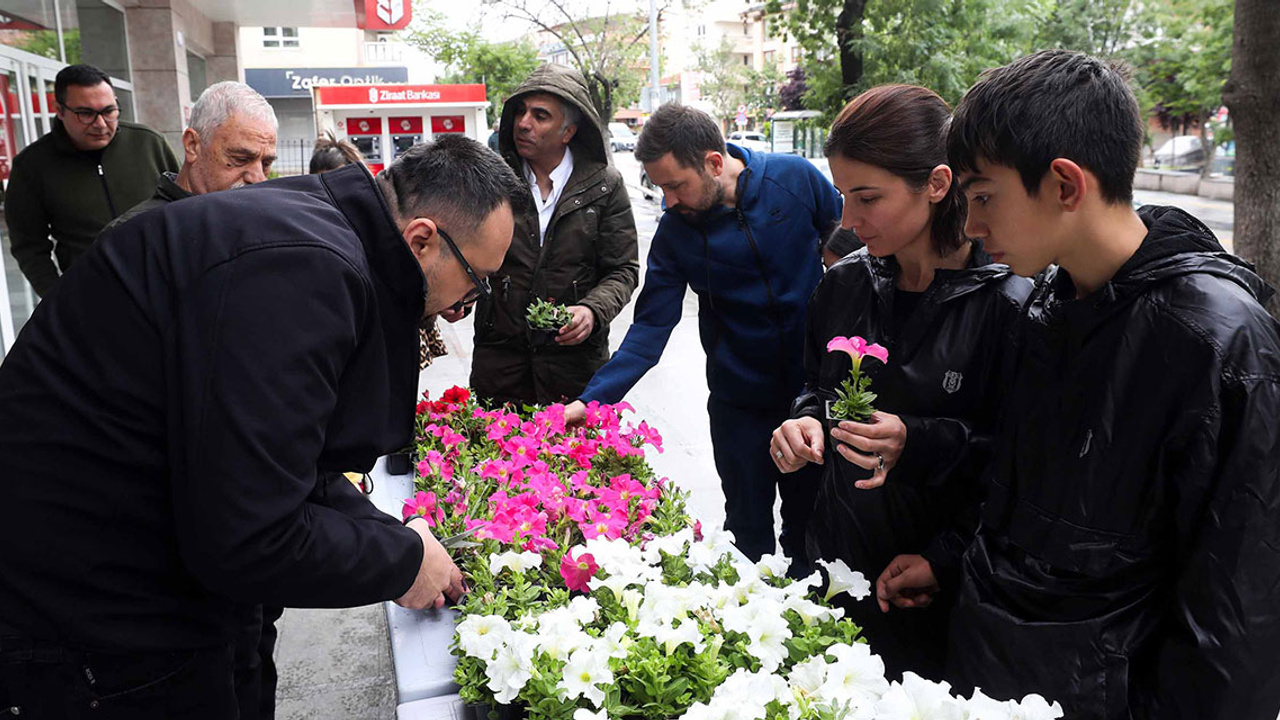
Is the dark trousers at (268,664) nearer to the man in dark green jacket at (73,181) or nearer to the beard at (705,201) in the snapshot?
the beard at (705,201)

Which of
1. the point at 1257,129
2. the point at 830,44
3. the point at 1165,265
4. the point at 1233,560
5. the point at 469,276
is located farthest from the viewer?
the point at 830,44

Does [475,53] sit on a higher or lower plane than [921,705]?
higher

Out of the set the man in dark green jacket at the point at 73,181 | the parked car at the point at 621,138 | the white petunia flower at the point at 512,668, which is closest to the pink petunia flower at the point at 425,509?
the white petunia flower at the point at 512,668

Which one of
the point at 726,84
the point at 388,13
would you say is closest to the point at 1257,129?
the point at 388,13

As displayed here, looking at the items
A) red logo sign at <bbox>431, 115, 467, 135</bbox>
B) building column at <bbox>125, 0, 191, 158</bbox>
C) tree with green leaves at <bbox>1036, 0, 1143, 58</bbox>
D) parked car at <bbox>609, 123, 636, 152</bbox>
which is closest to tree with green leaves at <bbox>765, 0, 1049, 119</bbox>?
building column at <bbox>125, 0, 191, 158</bbox>

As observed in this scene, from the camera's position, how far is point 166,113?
30.9 feet

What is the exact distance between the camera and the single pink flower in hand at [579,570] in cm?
175

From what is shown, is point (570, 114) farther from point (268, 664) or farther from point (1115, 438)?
point (1115, 438)

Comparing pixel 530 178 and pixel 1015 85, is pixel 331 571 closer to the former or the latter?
pixel 1015 85

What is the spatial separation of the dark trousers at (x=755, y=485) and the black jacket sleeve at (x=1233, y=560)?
1.64m

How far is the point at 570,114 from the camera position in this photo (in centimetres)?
329

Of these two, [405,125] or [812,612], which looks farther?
[405,125]

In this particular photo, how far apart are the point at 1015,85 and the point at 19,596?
1735mm

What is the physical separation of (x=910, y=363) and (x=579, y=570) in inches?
30.7
